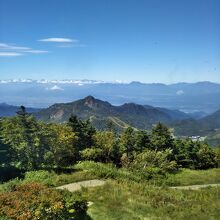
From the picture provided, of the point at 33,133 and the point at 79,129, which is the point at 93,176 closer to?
the point at 33,133

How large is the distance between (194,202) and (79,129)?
3014 centimetres

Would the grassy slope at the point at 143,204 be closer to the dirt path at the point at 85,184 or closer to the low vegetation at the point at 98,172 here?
the low vegetation at the point at 98,172

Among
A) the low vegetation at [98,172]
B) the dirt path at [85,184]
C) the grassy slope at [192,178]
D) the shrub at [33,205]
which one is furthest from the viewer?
the grassy slope at [192,178]

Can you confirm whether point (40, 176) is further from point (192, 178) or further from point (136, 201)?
point (192, 178)

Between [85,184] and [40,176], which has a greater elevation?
[85,184]

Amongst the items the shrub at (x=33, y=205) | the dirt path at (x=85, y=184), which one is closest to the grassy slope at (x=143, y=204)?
the dirt path at (x=85, y=184)

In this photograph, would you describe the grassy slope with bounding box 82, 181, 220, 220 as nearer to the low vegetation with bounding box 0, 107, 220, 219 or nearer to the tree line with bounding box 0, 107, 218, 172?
the low vegetation with bounding box 0, 107, 220, 219

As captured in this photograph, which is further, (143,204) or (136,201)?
(136,201)

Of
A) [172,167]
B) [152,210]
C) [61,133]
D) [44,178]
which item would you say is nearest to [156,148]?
[172,167]

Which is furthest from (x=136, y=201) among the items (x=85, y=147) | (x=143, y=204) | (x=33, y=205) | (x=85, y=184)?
(x=85, y=147)

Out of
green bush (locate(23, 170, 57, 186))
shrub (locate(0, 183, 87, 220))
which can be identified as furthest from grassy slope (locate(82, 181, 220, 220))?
green bush (locate(23, 170, 57, 186))

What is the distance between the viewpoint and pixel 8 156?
38.4 m

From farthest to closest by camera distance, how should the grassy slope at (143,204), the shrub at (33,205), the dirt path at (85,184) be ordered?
1. the dirt path at (85,184)
2. the grassy slope at (143,204)
3. the shrub at (33,205)

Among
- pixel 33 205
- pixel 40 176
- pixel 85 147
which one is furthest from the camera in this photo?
pixel 85 147
